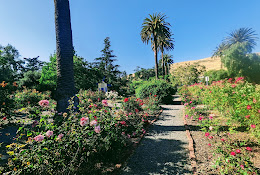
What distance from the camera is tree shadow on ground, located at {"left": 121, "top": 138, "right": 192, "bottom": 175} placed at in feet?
8.93

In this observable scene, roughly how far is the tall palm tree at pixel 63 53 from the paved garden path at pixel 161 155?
2771 mm

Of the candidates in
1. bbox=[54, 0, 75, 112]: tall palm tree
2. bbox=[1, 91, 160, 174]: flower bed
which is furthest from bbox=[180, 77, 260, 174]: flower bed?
bbox=[54, 0, 75, 112]: tall palm tree

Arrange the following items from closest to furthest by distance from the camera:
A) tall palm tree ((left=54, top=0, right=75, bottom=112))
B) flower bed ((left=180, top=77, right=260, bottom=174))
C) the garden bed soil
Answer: flower bed ((left=180, top=77, right=260, bottom=174)), the garden bed soil, tall palm tree ((left=54, top=0, right=75, bottom=112))

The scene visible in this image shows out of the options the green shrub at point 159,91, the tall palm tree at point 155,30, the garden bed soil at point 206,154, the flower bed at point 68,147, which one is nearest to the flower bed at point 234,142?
the garden bed soil at point 206,154

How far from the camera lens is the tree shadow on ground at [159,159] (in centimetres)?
272

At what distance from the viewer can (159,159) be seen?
3156 millimetres

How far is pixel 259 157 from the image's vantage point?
2.82 meters

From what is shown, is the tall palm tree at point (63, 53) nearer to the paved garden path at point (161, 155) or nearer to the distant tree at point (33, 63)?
the paved garden path at point (161, 155)

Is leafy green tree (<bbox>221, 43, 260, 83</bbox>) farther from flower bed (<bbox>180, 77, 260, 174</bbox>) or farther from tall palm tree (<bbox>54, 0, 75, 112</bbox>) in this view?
tall palm tree (<bbox>54, 0, 75, 112</bbox>)

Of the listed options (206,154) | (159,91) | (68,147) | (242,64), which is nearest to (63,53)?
(68,147)

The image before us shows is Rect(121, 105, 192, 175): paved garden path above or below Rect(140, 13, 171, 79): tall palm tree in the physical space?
below

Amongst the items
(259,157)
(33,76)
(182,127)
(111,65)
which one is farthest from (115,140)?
(111,65)

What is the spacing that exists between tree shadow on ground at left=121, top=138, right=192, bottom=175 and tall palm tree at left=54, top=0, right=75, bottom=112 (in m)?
2.75

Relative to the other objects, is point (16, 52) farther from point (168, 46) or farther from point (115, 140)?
point (115, 140)
